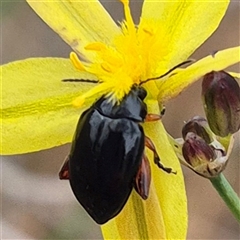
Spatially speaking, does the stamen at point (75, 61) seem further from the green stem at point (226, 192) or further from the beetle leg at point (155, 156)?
the green stem at point (226, 192)

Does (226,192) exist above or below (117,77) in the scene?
below

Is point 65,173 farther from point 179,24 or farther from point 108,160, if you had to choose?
point 179,24

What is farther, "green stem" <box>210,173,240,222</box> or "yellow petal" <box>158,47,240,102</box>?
"green stem" <box>210,173,240,222</box>

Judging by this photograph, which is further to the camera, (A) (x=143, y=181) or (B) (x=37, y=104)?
(B) (x=37, y=104)

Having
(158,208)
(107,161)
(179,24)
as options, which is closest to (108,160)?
(107,161)

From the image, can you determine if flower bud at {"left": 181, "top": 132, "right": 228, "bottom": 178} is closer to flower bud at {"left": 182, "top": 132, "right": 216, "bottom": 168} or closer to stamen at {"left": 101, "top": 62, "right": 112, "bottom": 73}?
flower bud at {"left": 182, "top": 132, "right": 216, "bottom": 168}

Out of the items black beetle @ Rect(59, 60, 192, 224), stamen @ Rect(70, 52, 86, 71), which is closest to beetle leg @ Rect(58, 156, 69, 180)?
black beetle @ Rect(59, 60, 192, 224)
